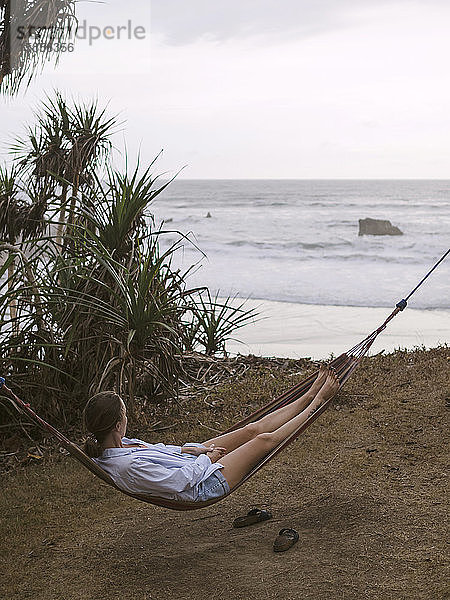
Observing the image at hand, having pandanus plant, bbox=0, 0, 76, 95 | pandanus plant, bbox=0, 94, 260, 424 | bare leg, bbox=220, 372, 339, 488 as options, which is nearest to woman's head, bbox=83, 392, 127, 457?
bare leg, bbox=220, 372, 339, 488

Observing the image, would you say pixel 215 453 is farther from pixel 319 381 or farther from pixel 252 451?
pixel 319 381

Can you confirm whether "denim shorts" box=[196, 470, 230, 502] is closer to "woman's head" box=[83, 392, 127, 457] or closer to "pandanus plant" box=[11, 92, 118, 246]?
"woman's head" box=[83, 392, 127, 457]

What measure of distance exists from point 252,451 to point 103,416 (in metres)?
0.55

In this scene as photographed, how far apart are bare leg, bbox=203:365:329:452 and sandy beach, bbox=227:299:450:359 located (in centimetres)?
346

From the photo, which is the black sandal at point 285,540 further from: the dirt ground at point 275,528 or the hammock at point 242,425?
the hammock at point 242,425

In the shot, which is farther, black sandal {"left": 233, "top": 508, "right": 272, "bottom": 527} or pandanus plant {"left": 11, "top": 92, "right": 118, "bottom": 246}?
pandanus plant {"left": 11, "top": 92, "right": 118, "bottom": 246}

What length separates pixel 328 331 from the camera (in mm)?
7859

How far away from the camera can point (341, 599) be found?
2215mm

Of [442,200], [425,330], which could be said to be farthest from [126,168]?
[442,200]

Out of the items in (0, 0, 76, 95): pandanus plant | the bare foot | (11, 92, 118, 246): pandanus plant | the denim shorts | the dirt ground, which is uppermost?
(0, 0, 76, 95): pandanus plant

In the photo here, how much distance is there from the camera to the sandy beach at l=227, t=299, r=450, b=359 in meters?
6.89

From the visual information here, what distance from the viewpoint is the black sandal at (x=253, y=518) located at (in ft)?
9.18

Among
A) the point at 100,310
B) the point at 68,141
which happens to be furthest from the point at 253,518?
the point at 68,141

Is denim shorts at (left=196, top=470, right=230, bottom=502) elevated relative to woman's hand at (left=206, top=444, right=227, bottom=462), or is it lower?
lower
